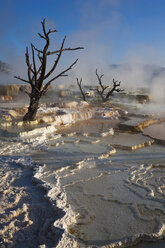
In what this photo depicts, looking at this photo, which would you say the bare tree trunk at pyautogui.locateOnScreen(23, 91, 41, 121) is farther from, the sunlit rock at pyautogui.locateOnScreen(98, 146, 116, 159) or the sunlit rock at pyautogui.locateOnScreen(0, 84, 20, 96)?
the sunlit rock at pyautogui.locateOnScreen(0, 84, 20, 96)

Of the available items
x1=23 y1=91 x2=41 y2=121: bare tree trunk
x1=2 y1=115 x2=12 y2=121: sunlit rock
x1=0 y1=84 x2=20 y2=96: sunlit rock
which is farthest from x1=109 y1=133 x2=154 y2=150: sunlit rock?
x1=0 y1=84 x2=20 y2=96: sunlit rock

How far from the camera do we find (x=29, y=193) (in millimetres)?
2209

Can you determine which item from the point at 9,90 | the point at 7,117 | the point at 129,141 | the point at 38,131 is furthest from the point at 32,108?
the point at 9,90

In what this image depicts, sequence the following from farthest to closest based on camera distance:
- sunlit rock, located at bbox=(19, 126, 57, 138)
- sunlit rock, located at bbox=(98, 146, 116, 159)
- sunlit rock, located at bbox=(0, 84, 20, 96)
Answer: sunlit rock, located at bbox=(0, 84, 20, 96) → sunlit rock, located at bbox=(19, 126, 57, 138) → sunlit rock, located at bbox=(98, 146, 116, 159)

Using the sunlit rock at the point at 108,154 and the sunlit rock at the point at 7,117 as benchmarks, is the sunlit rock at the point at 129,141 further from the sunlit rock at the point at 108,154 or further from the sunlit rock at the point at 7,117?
the sunlit rock at the point at 7,117

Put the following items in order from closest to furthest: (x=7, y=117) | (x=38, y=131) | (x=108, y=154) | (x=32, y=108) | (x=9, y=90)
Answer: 1. (x=108, y=154)
2. (x=38, y=131)
3. (x=32, y=108)
4. (x=7, y=117)
5. (x=9, y=90)

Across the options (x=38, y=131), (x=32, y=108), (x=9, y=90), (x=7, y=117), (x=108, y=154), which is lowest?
(x=108, y=154)

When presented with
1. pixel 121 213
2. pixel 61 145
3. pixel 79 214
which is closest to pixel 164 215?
pixel 121 213

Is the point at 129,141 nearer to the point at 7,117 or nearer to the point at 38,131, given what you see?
the point at 38,131

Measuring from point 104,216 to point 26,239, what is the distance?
2.31ft

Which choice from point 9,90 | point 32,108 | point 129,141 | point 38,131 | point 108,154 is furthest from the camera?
point 9,90

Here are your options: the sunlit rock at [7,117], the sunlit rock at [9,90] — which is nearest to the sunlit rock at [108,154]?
the sunlit rock at [7,117]

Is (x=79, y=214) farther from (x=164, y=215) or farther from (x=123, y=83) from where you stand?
(x=123, y=83)

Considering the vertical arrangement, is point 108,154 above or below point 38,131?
below
